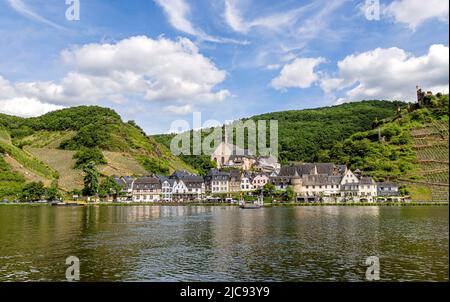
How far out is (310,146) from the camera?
162m

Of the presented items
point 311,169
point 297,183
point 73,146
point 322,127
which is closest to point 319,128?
point 322,127

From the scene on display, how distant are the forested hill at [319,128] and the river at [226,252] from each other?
10761cm

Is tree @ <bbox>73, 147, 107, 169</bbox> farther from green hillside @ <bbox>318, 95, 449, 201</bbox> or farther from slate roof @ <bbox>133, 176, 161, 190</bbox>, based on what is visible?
green hillside @ <bbox>318, 95, 449, 201</bbox>

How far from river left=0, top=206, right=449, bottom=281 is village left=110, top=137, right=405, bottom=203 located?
50.0m

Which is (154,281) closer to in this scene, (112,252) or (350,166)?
(112,252)

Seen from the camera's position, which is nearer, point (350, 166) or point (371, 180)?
point (371, 180)

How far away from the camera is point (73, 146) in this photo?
150m

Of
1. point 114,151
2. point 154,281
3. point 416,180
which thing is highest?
point 114,151

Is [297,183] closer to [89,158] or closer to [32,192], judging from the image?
[32,192]

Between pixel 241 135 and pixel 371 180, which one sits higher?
pixel 241 135

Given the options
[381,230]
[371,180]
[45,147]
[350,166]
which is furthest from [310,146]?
[381,230]

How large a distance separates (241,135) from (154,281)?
538 ft

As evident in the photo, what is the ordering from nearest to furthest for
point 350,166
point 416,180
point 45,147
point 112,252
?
1. point 112,252
2. point 416,180
3. point 350,166
4. point 45,147
